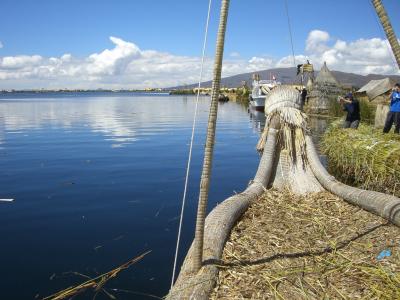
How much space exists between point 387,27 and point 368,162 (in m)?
7.37

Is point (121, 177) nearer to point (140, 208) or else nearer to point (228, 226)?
point (140, 208)

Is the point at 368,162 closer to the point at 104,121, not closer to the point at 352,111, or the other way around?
the point at 352,111

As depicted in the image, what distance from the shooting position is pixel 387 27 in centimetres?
309

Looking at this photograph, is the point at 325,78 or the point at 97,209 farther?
the point at 325,78

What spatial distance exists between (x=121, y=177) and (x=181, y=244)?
550 centimetres

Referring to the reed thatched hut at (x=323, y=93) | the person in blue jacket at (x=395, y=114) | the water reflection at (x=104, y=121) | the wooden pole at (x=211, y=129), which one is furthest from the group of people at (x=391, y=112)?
the reed thatched hut at (x=323, y=93)

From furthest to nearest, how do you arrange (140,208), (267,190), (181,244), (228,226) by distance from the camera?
(140,208), (181,244), (267,190), (228,226)

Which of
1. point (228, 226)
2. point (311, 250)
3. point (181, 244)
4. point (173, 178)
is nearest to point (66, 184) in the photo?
point (173, 178)

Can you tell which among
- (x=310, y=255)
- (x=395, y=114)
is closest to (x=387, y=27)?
(x=310, y=255)

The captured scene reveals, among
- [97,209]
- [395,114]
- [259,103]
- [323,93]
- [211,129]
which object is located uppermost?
[211,129]

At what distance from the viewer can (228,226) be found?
4617 millimetres

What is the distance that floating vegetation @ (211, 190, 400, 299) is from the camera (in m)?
3.48

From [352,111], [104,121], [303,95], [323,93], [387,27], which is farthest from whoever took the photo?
[323,93]

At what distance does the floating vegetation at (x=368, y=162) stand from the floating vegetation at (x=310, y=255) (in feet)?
12.9
